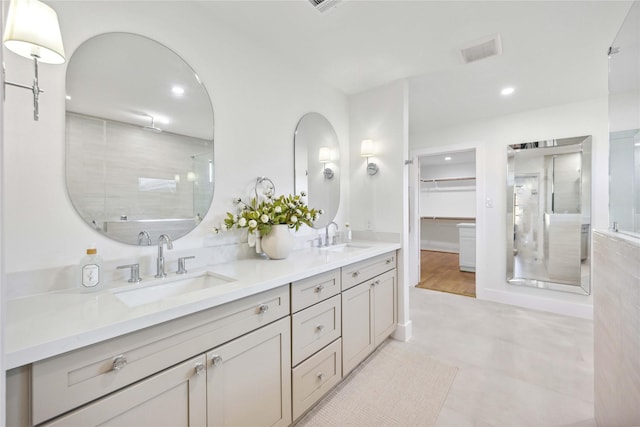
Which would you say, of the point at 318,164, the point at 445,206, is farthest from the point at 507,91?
the point at 445,206

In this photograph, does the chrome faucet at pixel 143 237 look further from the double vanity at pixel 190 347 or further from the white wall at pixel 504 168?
the white wall at pixel 504 168

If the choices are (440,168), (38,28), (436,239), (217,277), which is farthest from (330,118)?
(436,239)

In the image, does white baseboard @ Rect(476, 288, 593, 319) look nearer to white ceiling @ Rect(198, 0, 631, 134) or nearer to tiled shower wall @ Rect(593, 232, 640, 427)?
tiled shower wall @ Rect(593, 232, 640, 427)

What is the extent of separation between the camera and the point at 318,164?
248 centimetres

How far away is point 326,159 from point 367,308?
1.38 m

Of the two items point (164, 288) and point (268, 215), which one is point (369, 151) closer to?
point (268, 215)

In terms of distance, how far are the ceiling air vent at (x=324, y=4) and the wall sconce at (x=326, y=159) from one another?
1.08 meters

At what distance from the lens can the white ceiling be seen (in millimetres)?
1630

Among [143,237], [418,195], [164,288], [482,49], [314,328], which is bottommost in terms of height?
[314,328]

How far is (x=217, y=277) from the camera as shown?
1.42 m

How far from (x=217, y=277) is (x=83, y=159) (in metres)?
0.82

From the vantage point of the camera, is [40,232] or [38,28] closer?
[38,28]

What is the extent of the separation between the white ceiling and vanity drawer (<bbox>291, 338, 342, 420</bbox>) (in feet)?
6.86

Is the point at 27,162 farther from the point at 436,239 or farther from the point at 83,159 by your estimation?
the point at 436,239
